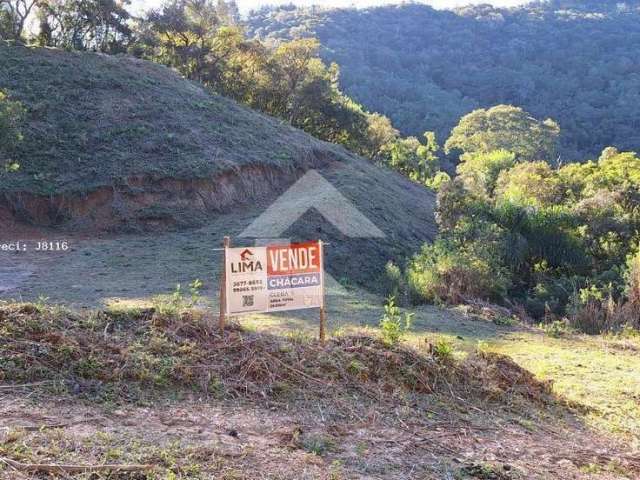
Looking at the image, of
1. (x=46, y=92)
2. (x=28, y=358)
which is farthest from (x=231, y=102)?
(x=28, y=358)

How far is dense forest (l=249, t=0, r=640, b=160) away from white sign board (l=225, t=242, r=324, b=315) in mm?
52388

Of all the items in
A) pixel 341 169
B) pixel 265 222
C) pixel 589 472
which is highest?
pixel 341 169

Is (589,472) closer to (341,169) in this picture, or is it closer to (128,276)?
(128,276)

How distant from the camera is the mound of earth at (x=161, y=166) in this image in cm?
1476

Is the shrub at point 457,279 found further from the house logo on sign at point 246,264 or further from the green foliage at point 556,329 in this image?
the house logo on sign at point 246,264

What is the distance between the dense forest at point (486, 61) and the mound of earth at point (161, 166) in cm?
3973

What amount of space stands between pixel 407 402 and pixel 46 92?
17353mm

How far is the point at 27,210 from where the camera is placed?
14594 mm

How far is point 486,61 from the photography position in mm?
78000

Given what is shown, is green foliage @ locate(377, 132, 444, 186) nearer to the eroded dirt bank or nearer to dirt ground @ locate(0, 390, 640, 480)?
the eroded dirt bank

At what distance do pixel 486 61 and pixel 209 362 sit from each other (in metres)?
80.5

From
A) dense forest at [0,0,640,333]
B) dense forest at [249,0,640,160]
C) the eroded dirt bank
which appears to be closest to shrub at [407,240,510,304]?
dense forest at [0,0,640,333]

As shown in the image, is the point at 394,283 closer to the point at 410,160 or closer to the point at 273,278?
the point at 273,278

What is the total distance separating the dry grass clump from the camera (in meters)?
4.24
